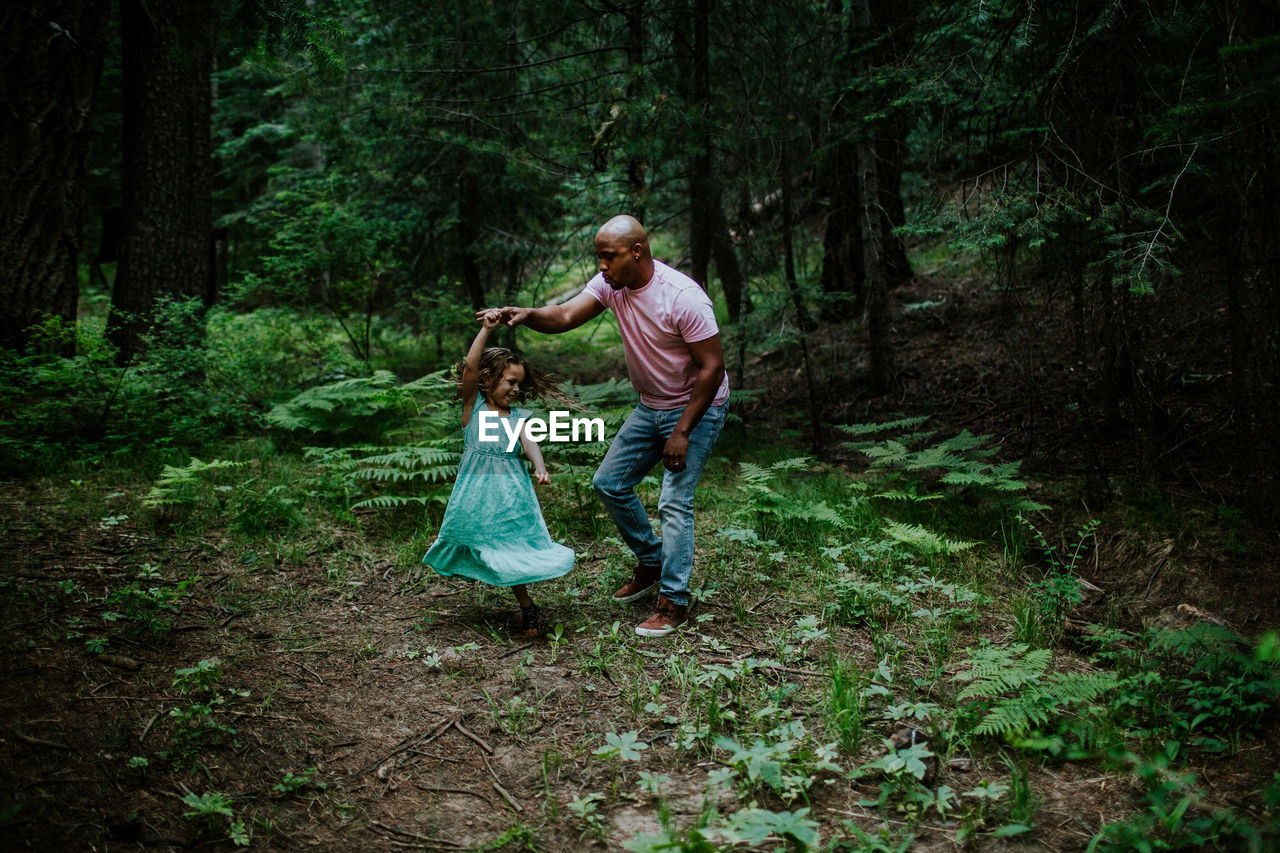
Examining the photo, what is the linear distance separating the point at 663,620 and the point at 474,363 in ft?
5.79

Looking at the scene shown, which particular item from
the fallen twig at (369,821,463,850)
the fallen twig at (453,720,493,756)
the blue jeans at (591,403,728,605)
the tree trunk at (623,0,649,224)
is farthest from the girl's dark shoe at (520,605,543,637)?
the tree trunk at (623,0,649,224)

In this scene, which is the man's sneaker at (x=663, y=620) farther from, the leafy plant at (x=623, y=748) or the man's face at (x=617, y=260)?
the man's face at (x=617, y=260)

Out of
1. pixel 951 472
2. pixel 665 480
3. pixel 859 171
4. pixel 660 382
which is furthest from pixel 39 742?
pixel 859 171

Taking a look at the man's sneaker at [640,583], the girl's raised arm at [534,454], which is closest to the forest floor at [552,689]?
the man's sneaker at [640,583]

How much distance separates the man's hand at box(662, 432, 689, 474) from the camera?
393 cm

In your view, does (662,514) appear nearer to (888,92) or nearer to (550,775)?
(550,775)

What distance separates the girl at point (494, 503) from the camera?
3.92 m

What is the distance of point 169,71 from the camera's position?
793cm

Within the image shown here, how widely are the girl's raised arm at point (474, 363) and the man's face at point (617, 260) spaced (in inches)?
24.6

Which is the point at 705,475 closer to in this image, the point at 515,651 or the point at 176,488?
the point at 515,651

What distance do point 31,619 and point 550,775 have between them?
272 centimetres

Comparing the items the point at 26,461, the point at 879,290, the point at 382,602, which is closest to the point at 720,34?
the point at 879,290

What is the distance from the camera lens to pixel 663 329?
13.0 ft

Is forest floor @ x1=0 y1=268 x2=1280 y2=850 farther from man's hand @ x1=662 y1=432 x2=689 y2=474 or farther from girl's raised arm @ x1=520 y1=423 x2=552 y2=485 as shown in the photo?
man's hand @ x1=662 y1=432 x2=689 y2=474
